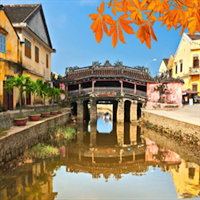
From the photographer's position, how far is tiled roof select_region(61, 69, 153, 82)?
21.8 meters

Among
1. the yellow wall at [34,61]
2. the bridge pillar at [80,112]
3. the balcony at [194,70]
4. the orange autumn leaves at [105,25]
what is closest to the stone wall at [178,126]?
the bridge pillar at [80,112]

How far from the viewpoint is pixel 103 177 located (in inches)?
266

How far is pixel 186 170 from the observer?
287 inches

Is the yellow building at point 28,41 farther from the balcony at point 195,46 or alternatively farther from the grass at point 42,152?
the balcony at point 195,46

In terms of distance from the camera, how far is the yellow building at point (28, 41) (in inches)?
462

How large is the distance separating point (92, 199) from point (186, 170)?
14.8 feet

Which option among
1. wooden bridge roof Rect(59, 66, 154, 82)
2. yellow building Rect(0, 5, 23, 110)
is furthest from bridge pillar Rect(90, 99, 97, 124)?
yellow building Rect(0, 5, 23, 110)

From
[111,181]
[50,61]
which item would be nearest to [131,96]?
[50,61]

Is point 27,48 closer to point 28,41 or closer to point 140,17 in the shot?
point 28,41

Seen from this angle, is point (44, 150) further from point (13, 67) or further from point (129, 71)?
point (129, 71)

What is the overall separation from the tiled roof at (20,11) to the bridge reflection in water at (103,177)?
10.8m

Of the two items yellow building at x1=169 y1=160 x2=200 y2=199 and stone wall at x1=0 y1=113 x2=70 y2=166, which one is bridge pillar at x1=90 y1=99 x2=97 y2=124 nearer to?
stone wall at x1=0 y1=113 x2=70 y2=166

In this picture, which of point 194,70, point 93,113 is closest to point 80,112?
point 93,113

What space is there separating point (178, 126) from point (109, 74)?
12331mm
